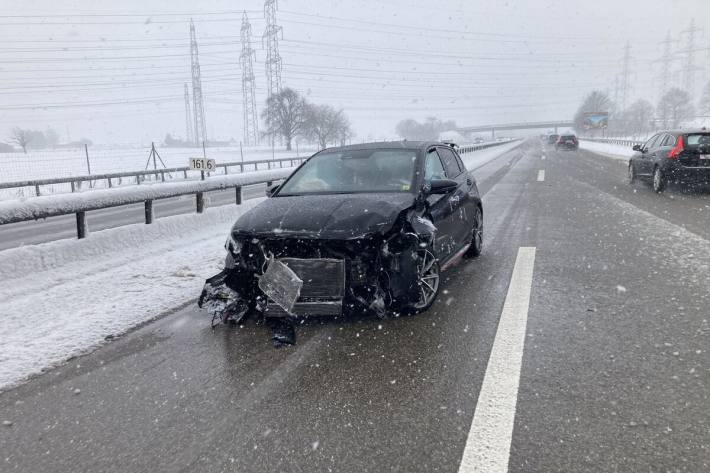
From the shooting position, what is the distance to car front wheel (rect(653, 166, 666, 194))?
12.4 m

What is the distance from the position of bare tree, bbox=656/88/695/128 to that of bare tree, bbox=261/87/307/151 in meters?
72.2

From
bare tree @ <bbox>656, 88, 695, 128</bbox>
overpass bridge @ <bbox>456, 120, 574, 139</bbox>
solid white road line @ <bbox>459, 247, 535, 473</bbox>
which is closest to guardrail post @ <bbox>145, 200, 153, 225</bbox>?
solid white road line @ <bbox>459, 247, 535, 473</bbox>

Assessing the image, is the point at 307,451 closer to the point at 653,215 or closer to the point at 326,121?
the point at 653,215

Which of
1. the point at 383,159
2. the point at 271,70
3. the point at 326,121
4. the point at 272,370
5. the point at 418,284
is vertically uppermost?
the point at 271,70

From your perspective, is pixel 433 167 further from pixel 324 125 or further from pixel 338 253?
pixel 324 125

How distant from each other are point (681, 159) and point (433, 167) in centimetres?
974

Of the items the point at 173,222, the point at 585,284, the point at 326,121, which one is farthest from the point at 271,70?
the point at 585,284

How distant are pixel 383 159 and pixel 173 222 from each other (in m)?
4.71

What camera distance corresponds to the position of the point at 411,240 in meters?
4.03

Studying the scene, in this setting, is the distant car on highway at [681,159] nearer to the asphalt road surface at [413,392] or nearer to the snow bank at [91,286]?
the asphalt road surface at [413,392]

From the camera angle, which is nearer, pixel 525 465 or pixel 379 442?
pixel 525 465

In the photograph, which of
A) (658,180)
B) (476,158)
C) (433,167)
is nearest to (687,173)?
(658,180)

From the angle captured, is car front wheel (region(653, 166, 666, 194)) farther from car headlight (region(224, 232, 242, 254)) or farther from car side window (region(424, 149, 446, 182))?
car headlight (region(224, 232, 242, 254))

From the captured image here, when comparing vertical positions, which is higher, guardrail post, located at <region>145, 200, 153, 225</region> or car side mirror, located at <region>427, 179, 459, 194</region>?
car side mirror, located at <region>427, 179, 459, 194</region>
